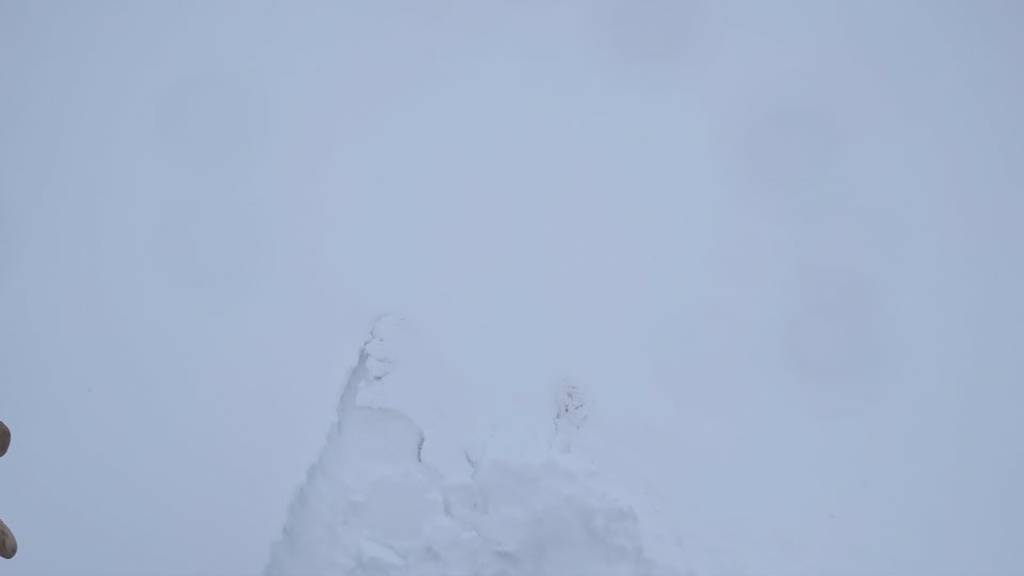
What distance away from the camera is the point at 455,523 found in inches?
206

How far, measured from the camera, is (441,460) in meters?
5.54

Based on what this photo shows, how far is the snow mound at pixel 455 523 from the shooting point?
5.06 m

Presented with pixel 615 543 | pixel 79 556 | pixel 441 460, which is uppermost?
pixel 441 460

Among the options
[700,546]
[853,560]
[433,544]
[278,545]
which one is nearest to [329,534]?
[278,545]

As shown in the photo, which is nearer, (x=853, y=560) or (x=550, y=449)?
(x=550, y=449)

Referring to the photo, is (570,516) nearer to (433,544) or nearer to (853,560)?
(433,544)

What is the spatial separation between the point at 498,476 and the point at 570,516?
52 cm

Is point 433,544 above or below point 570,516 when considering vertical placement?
below

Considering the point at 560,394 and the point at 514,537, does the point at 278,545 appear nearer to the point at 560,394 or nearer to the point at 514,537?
the point at 514,537

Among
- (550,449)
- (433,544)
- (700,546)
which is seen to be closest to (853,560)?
(700,546)

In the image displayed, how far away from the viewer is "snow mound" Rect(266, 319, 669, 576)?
5.06 metres

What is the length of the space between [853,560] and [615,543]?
1.94m

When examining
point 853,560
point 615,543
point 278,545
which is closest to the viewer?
point 615,543

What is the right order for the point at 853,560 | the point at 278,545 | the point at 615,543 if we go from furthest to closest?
the point at 853,560
the point at 278,545
the point at 615,543
